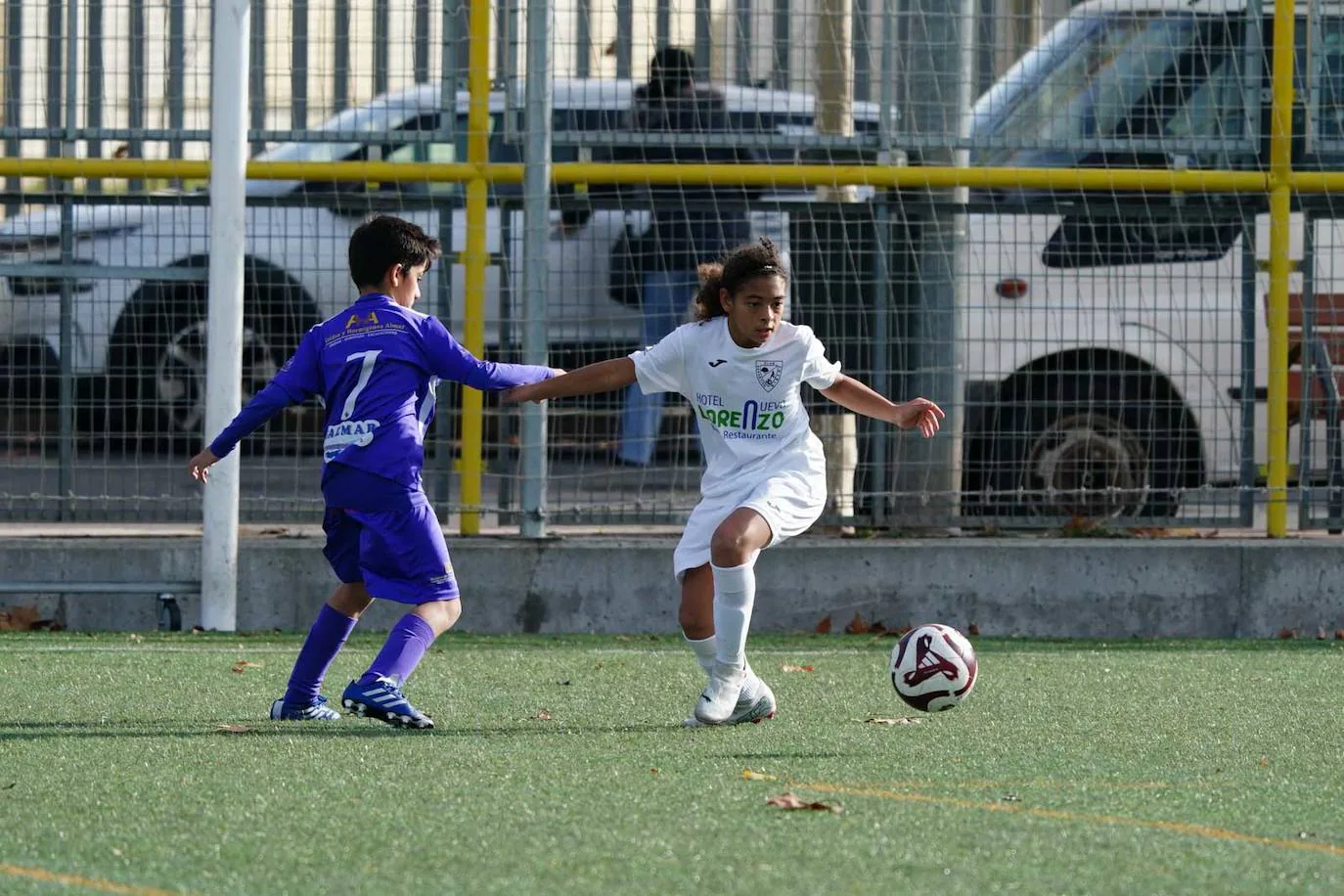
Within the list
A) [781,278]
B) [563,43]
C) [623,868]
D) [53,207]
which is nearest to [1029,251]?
[563,43]

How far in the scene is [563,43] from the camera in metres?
8.30

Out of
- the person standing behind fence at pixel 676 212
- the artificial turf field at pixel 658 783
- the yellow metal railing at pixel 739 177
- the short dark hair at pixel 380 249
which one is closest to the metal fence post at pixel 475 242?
the yellow metal railing at pixel 739 177

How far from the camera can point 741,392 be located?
5.67m

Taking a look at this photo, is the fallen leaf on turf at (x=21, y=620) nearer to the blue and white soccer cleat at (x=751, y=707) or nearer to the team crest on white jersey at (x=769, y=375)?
the blue and white soccer cleat at (x=751, y=707)

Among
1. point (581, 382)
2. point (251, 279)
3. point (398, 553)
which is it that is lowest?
point (398, 553)

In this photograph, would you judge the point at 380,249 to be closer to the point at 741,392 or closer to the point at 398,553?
the point at 398,553

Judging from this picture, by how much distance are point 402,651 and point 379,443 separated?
1.83 ft

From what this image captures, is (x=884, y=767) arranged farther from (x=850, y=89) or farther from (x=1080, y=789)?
(x=850, y=89)

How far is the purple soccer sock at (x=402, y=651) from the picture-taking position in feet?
17.2

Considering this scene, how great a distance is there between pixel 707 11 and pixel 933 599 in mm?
2598

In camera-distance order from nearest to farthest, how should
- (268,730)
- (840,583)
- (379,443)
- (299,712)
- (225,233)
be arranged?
(268,730)
(379,443)
(299,712)
(225,233)
(840,583)

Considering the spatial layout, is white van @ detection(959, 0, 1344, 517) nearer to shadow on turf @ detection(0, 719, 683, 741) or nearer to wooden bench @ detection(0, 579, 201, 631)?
wooden bench @ detection(0, 579, 201, 631)

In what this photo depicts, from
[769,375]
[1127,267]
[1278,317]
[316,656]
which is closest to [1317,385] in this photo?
[1278,317]

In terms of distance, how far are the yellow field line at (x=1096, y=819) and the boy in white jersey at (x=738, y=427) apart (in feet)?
3.84
